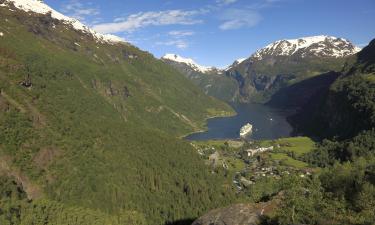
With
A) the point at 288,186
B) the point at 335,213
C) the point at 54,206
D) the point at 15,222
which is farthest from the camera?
the point at 54,206

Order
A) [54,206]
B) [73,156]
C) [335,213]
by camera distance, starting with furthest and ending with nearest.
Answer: [73,156] → [54,206] → [335,213]

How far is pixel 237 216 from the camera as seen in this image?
71.8 meters

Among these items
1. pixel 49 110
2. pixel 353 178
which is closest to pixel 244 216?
pixel 353 178

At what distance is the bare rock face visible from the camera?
230 feet

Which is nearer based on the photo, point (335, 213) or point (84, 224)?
point (335, 213)

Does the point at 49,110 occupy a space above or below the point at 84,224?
above

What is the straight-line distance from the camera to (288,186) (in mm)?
77062

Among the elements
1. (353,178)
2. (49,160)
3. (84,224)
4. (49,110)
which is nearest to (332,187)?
(353,178)

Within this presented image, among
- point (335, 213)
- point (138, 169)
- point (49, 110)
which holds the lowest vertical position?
point (138, 169)

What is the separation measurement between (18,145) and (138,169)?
5500 centimetres

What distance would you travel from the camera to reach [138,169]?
200 m

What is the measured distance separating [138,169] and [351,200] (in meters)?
139

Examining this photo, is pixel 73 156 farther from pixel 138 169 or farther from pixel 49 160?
pixel 138 169

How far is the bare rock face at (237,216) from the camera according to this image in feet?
230
